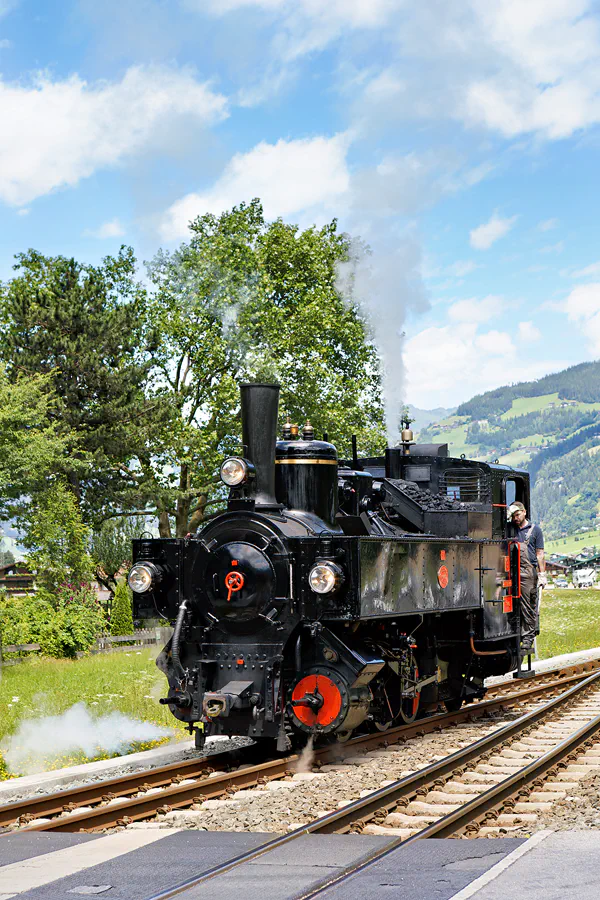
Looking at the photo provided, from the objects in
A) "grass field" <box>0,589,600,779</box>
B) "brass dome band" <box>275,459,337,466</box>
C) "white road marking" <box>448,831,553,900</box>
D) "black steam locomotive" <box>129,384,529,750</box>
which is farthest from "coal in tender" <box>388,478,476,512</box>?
"white road marking" <box>448,831,553,900</box>

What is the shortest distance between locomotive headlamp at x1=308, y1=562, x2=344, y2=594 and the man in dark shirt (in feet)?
16.5

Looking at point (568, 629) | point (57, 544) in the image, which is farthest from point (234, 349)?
point (568, 629)

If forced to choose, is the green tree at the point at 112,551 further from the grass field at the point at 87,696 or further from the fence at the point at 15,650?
the grass field at the point at 87,696

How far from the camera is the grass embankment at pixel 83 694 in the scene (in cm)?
1132

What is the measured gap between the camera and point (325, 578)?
938cm

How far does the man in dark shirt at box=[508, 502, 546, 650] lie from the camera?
13.9 m

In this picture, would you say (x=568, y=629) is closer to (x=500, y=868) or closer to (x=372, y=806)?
(x=372, y=806)

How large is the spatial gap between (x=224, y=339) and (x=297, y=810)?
81.7ft

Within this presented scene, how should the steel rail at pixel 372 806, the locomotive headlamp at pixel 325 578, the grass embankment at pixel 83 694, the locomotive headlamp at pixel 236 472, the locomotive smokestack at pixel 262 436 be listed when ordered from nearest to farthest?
the steel rail at pixel 372 806 → the locomotive headlamp at pixel 325 578 → the locomotive headlamp at pixel 236 472 → the locomotive smokestack at pixel 262 436 → the grass embankment at pixel 83 694

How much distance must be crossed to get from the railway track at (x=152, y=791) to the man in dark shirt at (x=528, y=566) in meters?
3.10

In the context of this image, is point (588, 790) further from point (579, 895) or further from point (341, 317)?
point (341, 317)

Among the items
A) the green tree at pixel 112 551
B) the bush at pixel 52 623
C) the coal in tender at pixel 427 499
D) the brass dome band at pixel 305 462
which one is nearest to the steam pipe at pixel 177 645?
the brass dome band at pixel 305 462

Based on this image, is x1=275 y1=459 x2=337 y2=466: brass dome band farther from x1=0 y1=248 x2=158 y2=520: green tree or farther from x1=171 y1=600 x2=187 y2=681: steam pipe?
x1=0 y1=248 x2=158 y2=520: green tree

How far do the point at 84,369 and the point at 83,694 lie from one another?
664 inches
